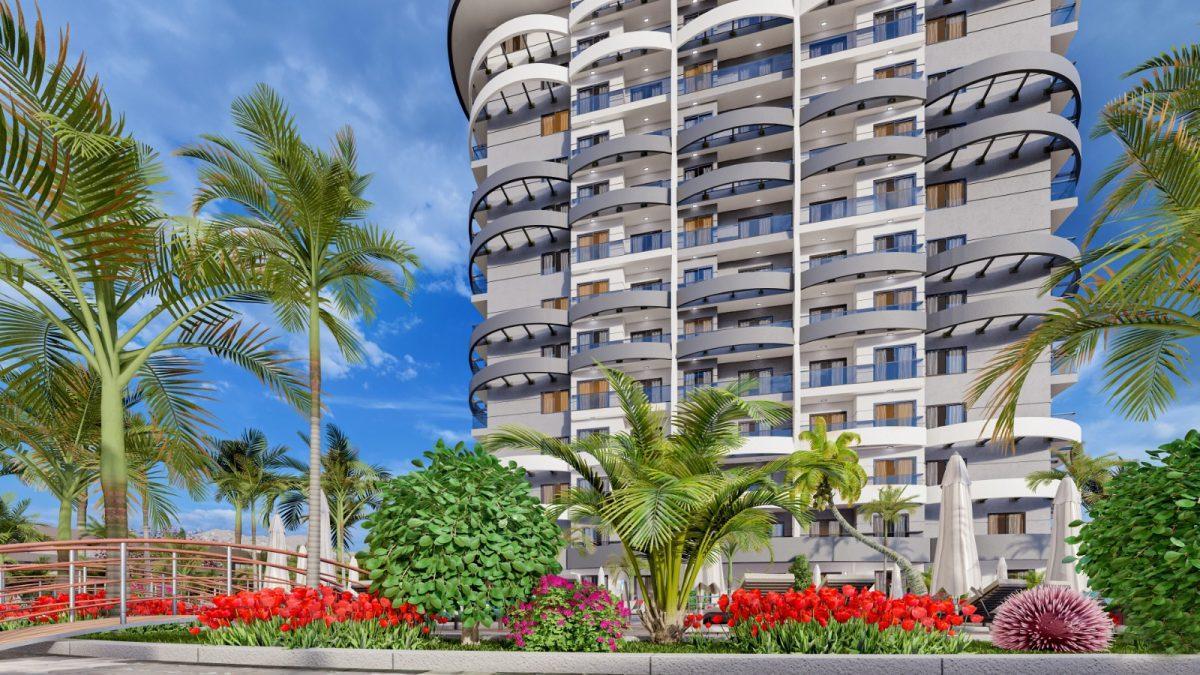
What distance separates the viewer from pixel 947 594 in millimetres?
17719

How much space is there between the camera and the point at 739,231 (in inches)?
1521

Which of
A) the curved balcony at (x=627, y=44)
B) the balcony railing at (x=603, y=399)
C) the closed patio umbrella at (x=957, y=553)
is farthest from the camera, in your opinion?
the curved balcony at (x=627, y=44)

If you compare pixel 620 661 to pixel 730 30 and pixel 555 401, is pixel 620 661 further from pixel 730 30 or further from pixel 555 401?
pixel 730 30

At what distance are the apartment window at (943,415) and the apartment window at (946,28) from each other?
17.9 m

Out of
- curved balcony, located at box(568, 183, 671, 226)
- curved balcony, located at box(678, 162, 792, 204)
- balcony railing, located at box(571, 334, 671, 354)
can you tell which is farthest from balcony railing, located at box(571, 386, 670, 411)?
curved balcony, located at box(678, 162, 792, 204)

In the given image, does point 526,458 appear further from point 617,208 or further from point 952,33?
point 952,33

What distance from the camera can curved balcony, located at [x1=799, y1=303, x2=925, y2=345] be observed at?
33.6m

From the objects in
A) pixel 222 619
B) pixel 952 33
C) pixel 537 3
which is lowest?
pixel 222 619

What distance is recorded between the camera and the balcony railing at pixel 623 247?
129 ft

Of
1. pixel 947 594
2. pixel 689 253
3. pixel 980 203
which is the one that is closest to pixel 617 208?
pixel 689 253

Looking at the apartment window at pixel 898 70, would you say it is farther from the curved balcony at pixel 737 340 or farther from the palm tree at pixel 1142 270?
the palm tree at pixel 1142 270

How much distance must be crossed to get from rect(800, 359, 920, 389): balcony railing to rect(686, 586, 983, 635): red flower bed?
26.7 meters

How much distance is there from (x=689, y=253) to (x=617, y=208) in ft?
15.2

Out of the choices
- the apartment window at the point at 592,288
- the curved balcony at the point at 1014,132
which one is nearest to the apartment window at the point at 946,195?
the curved balcony at the point at 1014,132
